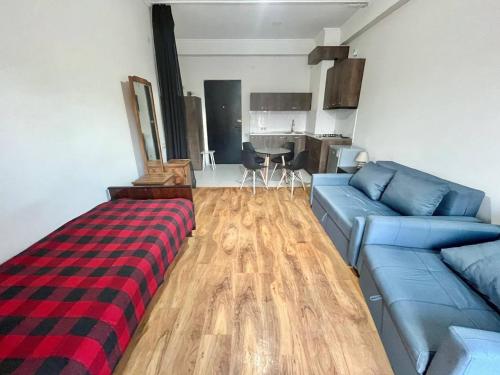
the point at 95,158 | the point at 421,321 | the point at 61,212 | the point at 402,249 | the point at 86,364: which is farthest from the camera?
the point at 95,158

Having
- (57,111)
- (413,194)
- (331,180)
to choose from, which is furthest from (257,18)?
(413,194)

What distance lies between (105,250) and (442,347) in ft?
6.10

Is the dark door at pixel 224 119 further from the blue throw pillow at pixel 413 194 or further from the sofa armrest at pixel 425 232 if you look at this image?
the sofa armrest at pixel 425 232

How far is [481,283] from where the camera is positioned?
45.3 inches

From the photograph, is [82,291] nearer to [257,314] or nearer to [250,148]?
[257,314]

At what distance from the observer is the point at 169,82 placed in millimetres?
3518

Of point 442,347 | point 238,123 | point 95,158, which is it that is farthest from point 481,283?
point 238,123

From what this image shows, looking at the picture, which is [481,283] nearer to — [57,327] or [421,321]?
[421,321]

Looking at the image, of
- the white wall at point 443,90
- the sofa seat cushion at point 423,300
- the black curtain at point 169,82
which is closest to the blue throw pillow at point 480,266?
the sofa seat cushion at point 423,300

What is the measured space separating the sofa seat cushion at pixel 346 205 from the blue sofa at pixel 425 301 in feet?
1.32

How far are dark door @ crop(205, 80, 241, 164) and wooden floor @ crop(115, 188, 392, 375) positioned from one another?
12.6 ft

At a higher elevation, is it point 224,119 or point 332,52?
point 332,52

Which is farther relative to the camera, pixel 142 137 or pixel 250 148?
pixel 250 148

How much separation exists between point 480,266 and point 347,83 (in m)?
3.50
